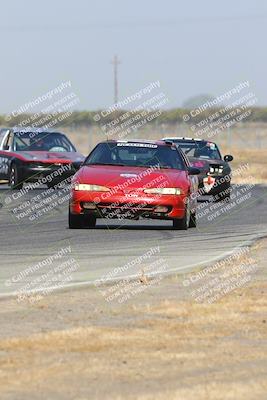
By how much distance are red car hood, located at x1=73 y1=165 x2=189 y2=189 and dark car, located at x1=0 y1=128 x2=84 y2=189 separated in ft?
37.2

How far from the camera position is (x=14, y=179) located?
33375mm

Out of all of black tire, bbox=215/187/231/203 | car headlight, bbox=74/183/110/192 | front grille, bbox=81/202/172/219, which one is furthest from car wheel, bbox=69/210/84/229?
black tire, bbox=215/187/231/203

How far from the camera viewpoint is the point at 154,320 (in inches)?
416

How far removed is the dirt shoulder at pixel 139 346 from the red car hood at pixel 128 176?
7630 mm

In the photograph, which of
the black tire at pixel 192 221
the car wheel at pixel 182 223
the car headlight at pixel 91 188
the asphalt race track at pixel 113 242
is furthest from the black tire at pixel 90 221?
the black tire at pixel 192 221

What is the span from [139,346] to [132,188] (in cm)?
1132

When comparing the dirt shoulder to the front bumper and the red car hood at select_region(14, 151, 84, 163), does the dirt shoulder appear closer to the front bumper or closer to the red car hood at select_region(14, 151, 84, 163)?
the front bumper

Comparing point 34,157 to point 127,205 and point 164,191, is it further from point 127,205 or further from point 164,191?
point 127,205

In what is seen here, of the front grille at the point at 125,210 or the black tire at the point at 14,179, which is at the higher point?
the front grille at the point at 125,210

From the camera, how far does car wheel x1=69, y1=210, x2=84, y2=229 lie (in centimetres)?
2055

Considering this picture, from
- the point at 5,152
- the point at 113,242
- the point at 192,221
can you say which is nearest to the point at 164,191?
the point at 192,221

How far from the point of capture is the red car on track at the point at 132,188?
20.3m

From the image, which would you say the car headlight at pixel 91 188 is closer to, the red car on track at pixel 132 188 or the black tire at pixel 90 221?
the red car on track at pixel 132 188

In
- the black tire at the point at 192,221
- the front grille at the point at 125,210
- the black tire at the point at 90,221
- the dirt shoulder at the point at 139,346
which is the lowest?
the black tire at the point at 192,221
